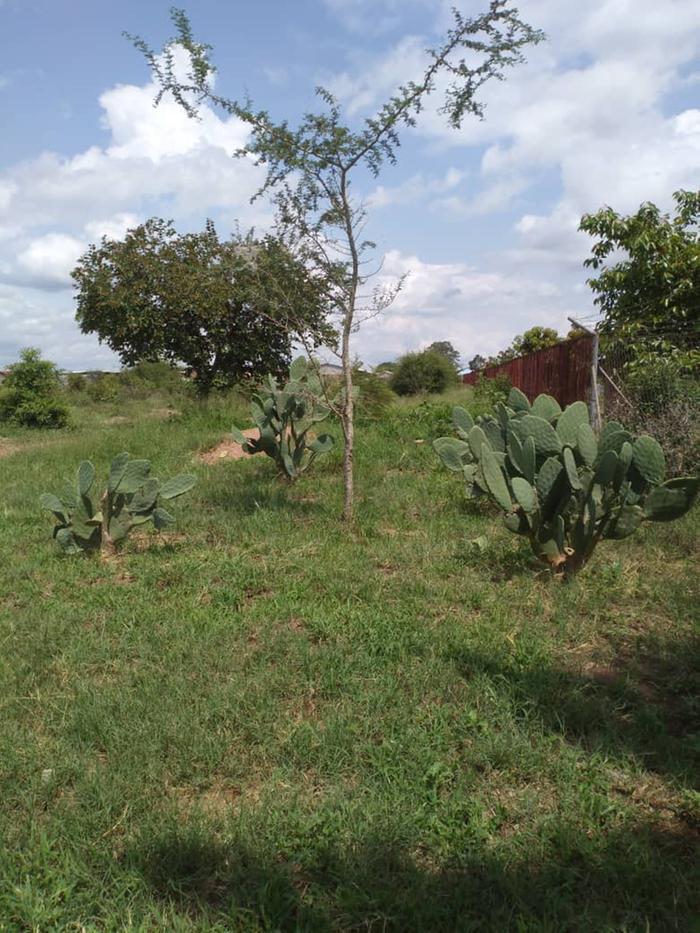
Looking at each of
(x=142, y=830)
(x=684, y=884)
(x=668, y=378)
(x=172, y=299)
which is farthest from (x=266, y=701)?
(x=172, y=299)

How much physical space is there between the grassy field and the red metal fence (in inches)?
167

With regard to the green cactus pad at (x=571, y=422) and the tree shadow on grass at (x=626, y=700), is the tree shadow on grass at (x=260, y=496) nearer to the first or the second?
the green cactus pad at (x=571, y=422)

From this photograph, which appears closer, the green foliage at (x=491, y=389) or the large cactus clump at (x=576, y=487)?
the large cactus clump at (x=576, y=487)

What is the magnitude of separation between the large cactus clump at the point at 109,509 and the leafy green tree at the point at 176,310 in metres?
10.3

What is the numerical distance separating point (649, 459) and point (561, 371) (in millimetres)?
6264

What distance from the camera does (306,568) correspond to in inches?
191

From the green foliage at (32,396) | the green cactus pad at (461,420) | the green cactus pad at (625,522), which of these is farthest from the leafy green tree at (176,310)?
the green cactus pad at (625,522)

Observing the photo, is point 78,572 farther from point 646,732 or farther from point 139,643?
point 646,732

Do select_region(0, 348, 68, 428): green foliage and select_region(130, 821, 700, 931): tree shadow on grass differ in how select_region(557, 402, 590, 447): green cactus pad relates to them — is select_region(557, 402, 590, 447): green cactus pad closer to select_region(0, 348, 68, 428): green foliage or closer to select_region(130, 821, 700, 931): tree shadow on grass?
select_region(130, 821, 700, 931): tree shadow on grass

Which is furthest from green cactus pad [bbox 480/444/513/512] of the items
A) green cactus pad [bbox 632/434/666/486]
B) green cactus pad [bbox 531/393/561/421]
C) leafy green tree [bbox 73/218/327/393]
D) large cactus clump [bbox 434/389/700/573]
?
leafy green tree [bbox 73/218/327/393]

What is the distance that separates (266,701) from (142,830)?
2.77 feet

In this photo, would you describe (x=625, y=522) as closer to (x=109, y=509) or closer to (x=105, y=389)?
(x=109, y=509)

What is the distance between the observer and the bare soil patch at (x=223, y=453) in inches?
386

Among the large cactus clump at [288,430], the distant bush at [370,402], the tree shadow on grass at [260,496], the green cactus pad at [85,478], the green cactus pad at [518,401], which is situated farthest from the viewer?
the distant bush at [370,402]
